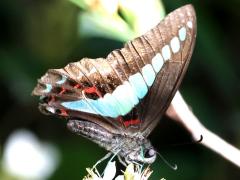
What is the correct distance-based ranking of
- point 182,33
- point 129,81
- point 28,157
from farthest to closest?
point 28,157
point 129,81
point 182,33

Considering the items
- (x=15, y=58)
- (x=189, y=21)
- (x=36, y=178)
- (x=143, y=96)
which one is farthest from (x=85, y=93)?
(x=15, y=58)

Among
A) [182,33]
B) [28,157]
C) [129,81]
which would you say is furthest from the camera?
[28,157]

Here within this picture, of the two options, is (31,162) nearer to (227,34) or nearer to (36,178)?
(36,178)

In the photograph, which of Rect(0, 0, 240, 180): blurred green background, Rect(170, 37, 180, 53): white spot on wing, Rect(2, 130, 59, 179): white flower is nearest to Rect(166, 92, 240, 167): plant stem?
Rect(170, 37, 180, 53): white spot on wing

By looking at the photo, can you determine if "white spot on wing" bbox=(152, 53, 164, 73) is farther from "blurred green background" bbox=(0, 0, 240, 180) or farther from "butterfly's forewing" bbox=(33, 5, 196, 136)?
"blurred green background" bbox=(0, 0, 240, 180)

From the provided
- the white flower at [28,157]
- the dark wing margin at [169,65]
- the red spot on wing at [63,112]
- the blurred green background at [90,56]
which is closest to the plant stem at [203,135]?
the dark wing margin at [169,65]

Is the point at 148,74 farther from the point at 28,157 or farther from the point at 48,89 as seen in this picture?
the point at 28,157

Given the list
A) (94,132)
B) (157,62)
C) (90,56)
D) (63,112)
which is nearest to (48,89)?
(63,112)
